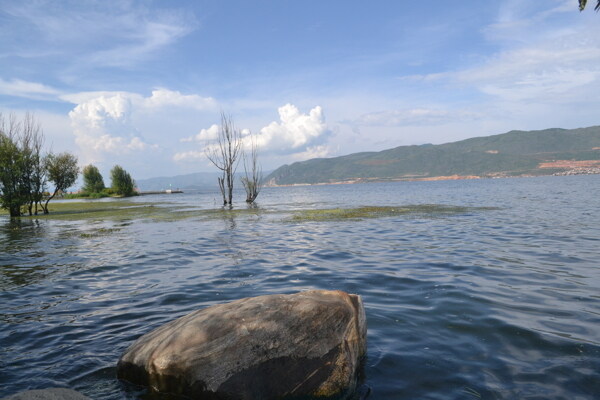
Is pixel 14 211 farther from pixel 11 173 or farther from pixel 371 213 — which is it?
pixel 371 213

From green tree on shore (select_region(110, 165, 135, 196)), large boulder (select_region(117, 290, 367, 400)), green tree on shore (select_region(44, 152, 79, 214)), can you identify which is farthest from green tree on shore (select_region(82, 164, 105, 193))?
large boulder (select_region(117, 290, 367, 400))

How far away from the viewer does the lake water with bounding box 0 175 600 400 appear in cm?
512

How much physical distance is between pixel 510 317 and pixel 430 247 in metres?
7.96

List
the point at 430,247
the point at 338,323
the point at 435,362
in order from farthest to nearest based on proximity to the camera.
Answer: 1. the point at 430,247
2. the point at 435,362
3. the point at 338,323

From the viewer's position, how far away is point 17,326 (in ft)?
24.2

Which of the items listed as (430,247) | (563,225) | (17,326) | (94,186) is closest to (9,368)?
(17,326)

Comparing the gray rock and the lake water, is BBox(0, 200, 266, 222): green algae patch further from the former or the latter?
the gray rock

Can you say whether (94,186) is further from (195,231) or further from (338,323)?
(338,323)

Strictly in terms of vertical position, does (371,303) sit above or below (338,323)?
below

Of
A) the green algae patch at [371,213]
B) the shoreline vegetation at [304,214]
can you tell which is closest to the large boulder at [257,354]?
the shoreline vegetation at [304,214]

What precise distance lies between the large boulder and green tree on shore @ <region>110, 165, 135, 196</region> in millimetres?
108293

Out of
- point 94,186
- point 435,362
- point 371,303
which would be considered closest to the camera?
Answer: point 435,362

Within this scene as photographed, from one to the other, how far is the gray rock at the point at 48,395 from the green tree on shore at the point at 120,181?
357 ft

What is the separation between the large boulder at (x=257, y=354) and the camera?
14.7 ft
